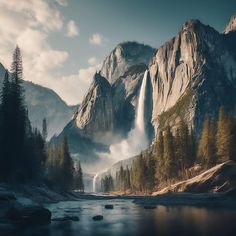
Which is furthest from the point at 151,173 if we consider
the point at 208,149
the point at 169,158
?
the point at 208,149

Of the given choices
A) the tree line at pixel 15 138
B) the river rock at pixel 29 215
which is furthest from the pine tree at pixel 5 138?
the river rock at pixel 29 215

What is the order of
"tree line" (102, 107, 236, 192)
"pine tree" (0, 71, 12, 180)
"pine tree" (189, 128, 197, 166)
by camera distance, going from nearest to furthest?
"pine tree" (0, 71, 12, 180)
"tree line" (102, 107, 236, 192)
"pine tree" (189, 128, 197, 166)

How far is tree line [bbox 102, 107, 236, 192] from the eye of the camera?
9344 cm

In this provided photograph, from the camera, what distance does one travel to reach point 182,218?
49.8 metres

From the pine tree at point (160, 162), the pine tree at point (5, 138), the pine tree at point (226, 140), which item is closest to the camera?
the pine tree at point (5, 138)

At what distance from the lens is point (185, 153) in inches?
4318

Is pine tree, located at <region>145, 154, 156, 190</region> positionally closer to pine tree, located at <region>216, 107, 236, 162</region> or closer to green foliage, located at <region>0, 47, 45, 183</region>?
pine tree, located at <region>216, 107, 236, 162</region>

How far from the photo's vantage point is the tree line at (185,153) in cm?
9344

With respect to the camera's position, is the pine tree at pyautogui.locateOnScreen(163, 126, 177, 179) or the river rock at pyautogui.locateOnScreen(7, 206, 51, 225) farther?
the pine tree at pyautogui.locateOnScreen(163, 126, 177, 179)

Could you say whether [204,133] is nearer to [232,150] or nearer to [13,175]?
[232,150]

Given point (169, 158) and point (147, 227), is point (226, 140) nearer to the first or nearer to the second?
point (169, 158)

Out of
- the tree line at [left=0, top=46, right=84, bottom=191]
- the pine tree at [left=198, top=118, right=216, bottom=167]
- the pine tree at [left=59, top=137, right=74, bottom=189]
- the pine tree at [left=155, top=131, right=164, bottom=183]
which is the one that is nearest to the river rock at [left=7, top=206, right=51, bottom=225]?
the tree line at [left=0, top=46, right=84, bottom=191]

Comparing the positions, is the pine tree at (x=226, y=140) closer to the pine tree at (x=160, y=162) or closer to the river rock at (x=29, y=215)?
the pine tree at (x=160, y=162)

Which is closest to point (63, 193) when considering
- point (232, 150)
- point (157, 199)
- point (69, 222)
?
point (157, 199)
